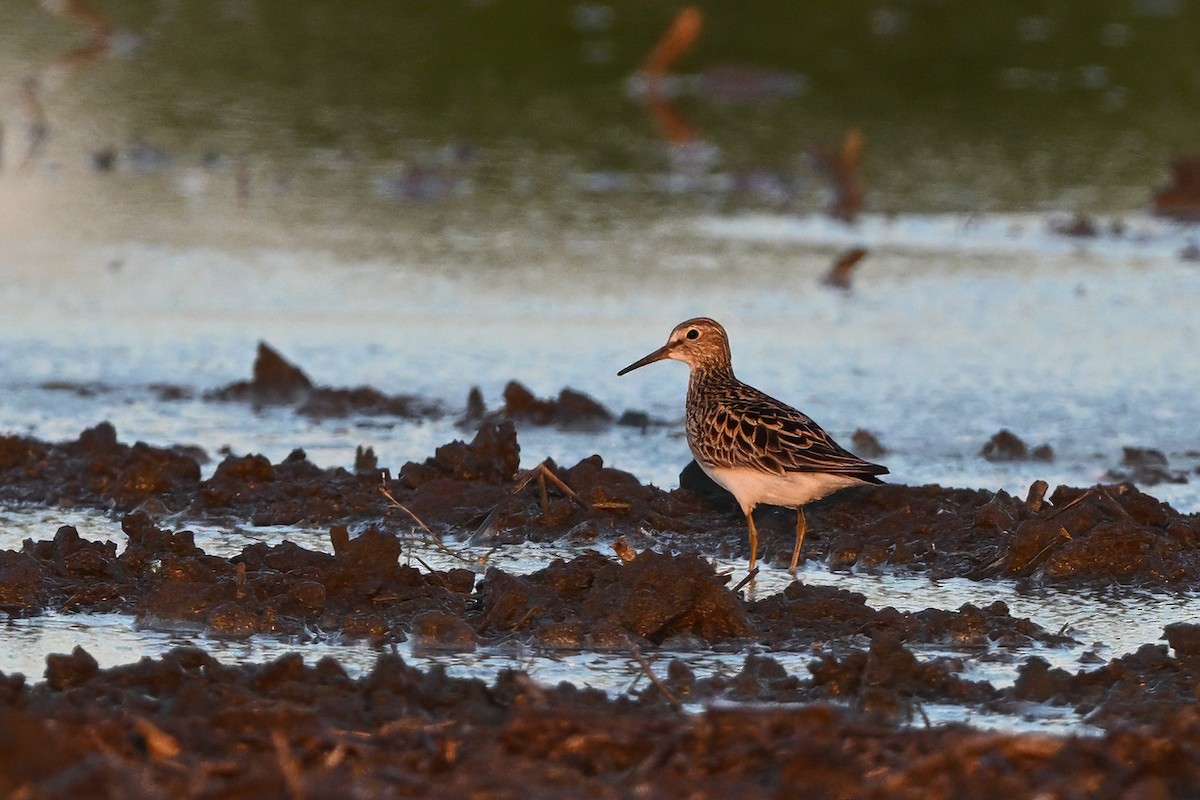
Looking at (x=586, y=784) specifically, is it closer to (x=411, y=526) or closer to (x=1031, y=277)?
(x=411, y=526)

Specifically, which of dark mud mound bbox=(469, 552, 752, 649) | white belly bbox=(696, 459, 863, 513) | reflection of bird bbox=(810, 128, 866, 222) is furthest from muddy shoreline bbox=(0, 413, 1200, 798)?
reflection of bird bbox=(810, 128, 866, 222)

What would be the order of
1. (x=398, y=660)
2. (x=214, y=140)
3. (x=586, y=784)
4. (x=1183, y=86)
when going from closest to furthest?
(x=586, y=784) < (x=398, y=660) < (x=214, y=140) < (x=1183, y=86)

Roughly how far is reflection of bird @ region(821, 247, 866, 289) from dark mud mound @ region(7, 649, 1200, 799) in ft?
28.3

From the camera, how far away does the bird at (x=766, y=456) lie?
757 cm

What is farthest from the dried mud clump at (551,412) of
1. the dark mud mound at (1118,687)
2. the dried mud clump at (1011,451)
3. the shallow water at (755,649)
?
the dark mud mound at (1118,687)

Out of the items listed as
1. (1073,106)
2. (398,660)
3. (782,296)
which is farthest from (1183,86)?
(398,660)

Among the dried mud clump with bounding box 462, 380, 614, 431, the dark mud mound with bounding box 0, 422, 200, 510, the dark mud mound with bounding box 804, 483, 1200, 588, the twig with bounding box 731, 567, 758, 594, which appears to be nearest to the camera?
the twig with bounding box 731, 567, 758, 594

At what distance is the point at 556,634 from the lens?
21.3 feet

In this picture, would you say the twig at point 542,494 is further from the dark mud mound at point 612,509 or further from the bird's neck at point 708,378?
the bird's neck at point 708,378

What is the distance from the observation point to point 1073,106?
73.8ft

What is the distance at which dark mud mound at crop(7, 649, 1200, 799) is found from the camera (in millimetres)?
4703

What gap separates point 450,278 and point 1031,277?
166 inches

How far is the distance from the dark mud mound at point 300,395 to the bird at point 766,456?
264 centimetres

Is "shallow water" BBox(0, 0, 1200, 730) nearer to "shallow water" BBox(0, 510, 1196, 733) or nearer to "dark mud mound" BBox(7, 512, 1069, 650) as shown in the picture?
"shallow water" BBox(0, 510, 1196, 733)
